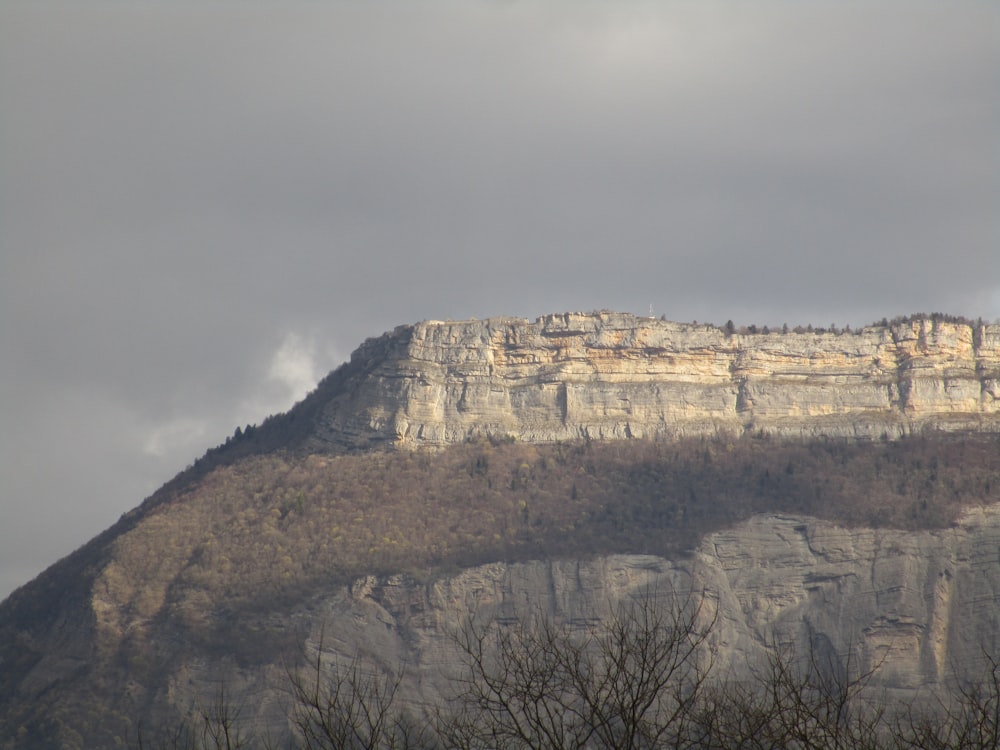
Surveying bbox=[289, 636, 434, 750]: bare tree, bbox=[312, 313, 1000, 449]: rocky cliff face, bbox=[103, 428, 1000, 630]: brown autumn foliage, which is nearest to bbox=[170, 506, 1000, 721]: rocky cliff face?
bbox=[103, 428, 1000, 630]: brown autumn foliage

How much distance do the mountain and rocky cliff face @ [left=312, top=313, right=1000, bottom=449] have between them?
0.98 ft

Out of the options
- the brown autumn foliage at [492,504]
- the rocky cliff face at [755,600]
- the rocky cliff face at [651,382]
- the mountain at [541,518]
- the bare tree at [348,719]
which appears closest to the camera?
the bare tree at [348,719]

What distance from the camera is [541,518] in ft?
453

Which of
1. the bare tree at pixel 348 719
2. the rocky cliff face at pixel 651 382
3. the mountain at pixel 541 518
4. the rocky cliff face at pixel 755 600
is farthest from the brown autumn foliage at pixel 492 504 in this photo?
the bare tree at pixel 348 719

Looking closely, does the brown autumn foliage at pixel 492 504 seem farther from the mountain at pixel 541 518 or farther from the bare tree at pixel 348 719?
the bare tree at pixel 348 719

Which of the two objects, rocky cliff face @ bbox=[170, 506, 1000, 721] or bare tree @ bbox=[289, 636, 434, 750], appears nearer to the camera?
bare tree @ bbox=[289, 636, 434, 750]

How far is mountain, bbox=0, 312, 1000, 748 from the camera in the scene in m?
120

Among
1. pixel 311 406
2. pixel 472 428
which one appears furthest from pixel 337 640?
pixel 311 406

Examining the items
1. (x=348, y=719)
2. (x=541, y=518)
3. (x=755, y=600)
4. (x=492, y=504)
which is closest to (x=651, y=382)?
(x=492, y=504)

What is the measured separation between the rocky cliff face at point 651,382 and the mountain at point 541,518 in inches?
11.7

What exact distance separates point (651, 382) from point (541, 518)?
26300 mm

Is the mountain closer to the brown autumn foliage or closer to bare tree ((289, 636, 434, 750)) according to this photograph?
the brown autumn foliage

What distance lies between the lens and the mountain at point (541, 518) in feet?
Answer: 393

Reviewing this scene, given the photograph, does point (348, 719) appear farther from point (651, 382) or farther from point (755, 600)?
point (651, 382)
